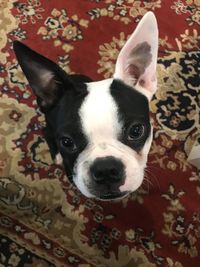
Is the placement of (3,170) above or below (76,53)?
below

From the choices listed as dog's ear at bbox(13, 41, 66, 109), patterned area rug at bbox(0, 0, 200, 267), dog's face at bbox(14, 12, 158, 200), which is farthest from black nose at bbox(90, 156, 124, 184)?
patterned area rug at bbox(0, 0, 200, 267)

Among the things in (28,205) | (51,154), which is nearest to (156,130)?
(51,154)

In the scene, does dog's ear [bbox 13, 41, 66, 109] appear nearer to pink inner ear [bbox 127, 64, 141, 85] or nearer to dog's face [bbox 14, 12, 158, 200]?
dog's face [bbox 14, 12, 158, 200]

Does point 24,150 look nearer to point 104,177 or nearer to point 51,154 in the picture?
point 51,154

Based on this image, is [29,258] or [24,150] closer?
[29,258]

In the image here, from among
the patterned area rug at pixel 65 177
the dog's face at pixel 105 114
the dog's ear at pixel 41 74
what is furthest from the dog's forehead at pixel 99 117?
the patterned area rug at pixel 65 177

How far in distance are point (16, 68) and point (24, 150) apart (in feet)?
1.21

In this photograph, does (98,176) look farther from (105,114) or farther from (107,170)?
(105,114)

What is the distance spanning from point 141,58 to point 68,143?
1.09 ft

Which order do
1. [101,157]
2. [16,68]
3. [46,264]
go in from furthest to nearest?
[16,68]
[46,264]
[101,157]

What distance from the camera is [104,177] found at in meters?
1.38

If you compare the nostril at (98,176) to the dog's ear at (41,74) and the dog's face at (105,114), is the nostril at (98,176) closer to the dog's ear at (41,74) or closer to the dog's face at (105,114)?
the dog's face at (105,114)

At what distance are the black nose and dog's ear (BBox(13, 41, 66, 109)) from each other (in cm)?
27

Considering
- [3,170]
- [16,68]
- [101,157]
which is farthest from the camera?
[16,68]
